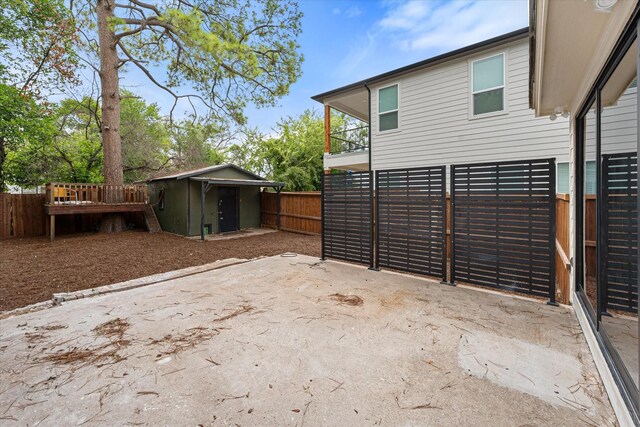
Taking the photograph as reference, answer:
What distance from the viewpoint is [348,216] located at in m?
5.29

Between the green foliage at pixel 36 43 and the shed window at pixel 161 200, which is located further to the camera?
the shed window at pixel 161 200

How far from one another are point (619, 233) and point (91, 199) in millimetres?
12586

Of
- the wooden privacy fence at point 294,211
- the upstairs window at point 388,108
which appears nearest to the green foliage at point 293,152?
the wooden privacy fence at point 294,211

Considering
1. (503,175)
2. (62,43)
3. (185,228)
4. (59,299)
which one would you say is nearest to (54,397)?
(59,299)

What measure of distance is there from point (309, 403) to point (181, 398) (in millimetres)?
827

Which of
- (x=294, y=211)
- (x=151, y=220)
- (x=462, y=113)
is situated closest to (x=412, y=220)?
(x=462, y=113)

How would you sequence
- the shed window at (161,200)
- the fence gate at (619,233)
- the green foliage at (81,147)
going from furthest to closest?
the shed window at (161,200), the green foliage at (81,147), the fence gate at (619,233)

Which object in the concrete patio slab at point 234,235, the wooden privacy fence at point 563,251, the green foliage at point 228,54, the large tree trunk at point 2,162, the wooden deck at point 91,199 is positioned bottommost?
the concrete patio slab at point 234,235

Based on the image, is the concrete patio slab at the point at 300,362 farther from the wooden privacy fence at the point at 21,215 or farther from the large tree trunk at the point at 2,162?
the large tree trunk at the point at 2,162

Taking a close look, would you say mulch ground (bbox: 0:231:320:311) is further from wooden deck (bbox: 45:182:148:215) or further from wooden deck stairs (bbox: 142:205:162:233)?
wooden deck (bbox: 45:182:148:215)

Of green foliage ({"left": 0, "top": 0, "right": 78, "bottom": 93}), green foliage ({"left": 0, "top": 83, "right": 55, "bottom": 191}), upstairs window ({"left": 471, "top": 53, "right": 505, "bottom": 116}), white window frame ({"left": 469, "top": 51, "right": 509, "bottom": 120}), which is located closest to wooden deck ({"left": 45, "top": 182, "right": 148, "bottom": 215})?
green foliage ({"left": 0, "top": 83, "right": 55, "bottom": 191})

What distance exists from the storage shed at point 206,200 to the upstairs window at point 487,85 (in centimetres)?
720

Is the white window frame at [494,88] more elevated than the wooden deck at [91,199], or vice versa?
the white window frame at [494,88]

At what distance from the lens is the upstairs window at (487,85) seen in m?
6.45
